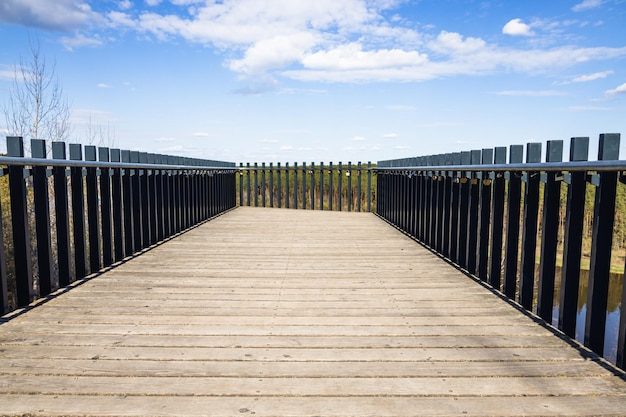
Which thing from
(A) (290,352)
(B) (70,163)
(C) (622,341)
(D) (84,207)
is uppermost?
(B) (70,163)

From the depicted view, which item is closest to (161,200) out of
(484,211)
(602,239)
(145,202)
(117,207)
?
(145,202)

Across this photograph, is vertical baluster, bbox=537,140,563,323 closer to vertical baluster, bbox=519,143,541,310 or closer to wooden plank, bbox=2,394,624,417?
vertical baluster, bbox=519,143,541,310

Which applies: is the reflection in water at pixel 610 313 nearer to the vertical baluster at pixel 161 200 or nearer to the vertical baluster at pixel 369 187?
the vertical baluster at pixel 369 187

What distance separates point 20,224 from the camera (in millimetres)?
2938

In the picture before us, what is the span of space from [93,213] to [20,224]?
100 centimetres

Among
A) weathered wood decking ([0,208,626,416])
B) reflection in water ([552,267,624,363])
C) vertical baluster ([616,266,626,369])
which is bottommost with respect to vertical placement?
reflection in water ([552,267,624,363])

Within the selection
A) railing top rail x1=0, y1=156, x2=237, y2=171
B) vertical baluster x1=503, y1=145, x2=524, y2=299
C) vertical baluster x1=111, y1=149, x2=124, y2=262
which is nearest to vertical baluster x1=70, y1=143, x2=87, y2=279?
railing top rail x1=0, y1=156, x2=237, y2=171

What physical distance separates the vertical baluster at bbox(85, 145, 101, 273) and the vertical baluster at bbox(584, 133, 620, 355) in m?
3.63

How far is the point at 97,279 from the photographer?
3758mm

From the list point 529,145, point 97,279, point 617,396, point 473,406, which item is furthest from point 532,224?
point 97,279

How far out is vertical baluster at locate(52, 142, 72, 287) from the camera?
340cm

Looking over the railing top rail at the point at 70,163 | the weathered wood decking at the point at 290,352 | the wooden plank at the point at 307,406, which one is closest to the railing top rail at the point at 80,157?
the railing top rail at the point at 70,163

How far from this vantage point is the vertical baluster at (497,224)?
3.46 metres

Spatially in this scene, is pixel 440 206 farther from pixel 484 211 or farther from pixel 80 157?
pixel 80 157
